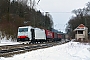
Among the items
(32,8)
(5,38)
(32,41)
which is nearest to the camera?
(32,41)

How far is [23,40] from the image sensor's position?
3572 centimetres

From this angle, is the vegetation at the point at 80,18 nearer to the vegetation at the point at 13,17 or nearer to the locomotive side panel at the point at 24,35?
the vegetation at the point at 13,17

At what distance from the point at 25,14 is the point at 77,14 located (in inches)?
1499

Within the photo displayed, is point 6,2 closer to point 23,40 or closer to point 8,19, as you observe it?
point 8,19

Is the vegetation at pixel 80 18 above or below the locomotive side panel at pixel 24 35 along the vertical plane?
above

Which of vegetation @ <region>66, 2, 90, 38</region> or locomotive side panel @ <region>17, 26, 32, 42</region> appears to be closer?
locomotive side panel @ <region>17, 26, 32, 42</region>

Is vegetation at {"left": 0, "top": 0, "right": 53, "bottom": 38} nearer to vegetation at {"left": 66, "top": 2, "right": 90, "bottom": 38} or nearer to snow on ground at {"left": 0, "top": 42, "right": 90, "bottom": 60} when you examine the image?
vegetation at {"left": 66, "top": 2, "right": 90, "bottom": 38}

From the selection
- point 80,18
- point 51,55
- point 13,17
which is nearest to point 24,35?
point 51,55

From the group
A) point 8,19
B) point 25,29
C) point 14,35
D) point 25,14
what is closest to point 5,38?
point 14,35

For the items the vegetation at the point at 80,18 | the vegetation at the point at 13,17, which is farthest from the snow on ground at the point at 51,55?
the vegetation at the point at 80,18

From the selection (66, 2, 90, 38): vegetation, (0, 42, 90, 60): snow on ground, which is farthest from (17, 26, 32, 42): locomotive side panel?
(66, 2, 90, 38): vegetation

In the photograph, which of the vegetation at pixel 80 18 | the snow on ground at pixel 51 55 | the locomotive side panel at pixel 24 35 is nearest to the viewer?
the snow on ground at pixel 51 55

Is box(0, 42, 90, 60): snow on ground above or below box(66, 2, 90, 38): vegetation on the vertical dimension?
below

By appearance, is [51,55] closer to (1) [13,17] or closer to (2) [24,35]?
(2) [24,35]
